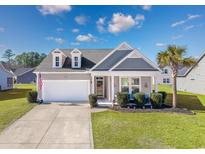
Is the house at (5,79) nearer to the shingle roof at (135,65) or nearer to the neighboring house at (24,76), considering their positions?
the neighboring house at (24,76)

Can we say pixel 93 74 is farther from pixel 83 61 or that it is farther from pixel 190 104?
pixel 190 104

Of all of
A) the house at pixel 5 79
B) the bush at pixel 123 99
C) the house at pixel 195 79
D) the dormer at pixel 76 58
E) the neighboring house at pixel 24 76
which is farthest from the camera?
the neighboring house at pixel 24 76

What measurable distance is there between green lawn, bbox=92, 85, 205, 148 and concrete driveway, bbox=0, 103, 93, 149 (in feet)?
2.00

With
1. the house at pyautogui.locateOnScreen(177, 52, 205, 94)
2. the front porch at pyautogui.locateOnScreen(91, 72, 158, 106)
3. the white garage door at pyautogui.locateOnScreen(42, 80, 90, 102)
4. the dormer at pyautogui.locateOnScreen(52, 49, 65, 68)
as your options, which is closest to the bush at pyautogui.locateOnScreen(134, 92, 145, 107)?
the front porch at pyautogui.locateOnScreen(91, 72, 158, 106)

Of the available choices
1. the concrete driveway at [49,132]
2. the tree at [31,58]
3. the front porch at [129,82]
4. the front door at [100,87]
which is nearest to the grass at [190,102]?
the front porch at [129,82]

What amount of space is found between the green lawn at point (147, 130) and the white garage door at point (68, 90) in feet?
21.5

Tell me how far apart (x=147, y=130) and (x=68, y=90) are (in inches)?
466

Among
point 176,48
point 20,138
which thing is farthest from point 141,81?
point 20,138

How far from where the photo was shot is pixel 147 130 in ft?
34.4

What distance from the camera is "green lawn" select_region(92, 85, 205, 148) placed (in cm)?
861

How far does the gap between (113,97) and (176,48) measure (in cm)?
654

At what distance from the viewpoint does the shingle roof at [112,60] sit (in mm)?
19172

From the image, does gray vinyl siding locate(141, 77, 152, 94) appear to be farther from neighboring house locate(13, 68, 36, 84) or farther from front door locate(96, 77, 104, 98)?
neighboring house locate(13, 68, 36, 84)

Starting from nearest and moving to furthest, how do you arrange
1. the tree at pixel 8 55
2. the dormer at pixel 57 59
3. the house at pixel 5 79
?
1. the dormer at pixel 57 59
2. the house at pixel 5 79
3. the tree at pixel 8 55
